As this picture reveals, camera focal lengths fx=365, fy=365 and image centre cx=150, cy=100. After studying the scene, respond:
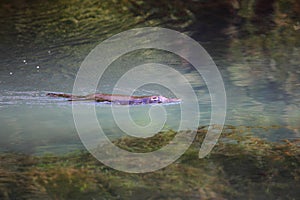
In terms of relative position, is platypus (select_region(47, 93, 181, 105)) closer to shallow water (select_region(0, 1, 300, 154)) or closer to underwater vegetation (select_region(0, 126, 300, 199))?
shallow water (select_region(0, 1, 300, 154))

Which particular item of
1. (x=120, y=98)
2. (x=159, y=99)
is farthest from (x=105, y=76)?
(x=159, y=99)

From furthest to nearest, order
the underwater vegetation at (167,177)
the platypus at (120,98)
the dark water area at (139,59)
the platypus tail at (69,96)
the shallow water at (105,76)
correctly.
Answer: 1. the platypus at (120,98)
2. the platypus tail at (69,96)
3. the underwater vegetation at (167,177)
4. the shallow water at (105,76)
5. the dark water area at (139,59)

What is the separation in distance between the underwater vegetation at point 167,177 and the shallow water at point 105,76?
0.78 m

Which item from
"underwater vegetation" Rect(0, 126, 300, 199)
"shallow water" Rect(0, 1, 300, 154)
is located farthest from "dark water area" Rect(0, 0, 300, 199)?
"underwater vegetation" Rect(0, 126, 300, 199)

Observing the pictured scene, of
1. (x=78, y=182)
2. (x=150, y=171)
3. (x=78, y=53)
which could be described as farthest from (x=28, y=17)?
(x=150, y=171)

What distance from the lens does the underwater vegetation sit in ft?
9.29

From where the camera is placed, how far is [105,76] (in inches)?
149

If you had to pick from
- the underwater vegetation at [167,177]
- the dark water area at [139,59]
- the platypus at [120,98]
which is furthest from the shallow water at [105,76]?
the underwater vegetation at [167,177]

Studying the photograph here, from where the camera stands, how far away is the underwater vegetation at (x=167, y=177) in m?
2.83

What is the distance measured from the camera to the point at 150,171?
3.29 meters

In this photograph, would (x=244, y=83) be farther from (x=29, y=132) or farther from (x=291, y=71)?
(x=29, y=132)

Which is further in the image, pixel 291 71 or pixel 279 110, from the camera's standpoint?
pixel 279 110

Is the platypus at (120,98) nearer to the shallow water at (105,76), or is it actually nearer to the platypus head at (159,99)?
the platypus head at (159,99)

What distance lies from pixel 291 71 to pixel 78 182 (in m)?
2.50
